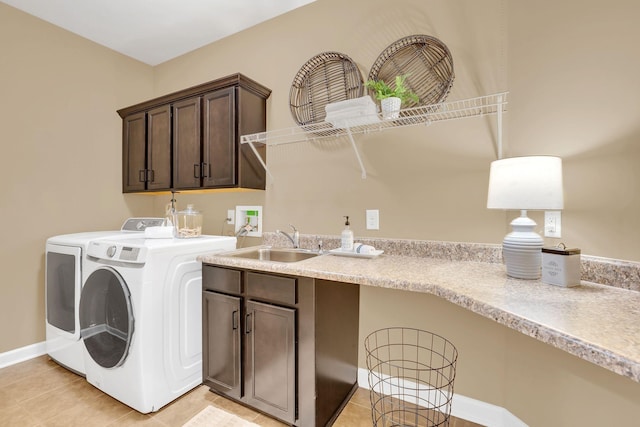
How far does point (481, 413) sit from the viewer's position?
1.50 m

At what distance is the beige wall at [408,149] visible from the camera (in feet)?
3.67

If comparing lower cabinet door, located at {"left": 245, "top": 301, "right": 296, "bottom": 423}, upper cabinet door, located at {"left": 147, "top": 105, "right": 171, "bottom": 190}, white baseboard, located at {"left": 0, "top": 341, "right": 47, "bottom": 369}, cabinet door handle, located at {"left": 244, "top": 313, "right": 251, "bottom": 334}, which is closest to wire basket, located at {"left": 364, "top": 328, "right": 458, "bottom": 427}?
lower cabinet door, located at {"left": 245, "top": 301, "right": 296, "bottom": 423}

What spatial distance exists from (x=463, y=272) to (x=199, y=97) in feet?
7.11

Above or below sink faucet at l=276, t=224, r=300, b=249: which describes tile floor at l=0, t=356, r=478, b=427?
below

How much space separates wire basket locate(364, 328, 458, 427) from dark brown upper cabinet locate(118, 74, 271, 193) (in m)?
1.45

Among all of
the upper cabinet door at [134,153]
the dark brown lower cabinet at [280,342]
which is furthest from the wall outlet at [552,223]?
the upper cabinet door at [134,153]

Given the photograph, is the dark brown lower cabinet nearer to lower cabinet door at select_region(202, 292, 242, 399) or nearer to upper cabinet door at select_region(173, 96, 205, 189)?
lower cabinet door at select_region(202, 292, 242, 399)

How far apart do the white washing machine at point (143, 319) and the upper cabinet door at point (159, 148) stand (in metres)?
0.81

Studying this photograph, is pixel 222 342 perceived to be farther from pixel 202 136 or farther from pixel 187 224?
pixel 202 136

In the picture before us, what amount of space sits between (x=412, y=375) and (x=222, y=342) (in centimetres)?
113

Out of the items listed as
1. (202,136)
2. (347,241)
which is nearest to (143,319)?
(347,241)

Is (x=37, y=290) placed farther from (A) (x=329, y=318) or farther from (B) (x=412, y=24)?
(B) (x=412, y=24)

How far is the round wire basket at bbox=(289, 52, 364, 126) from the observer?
190 centimetres

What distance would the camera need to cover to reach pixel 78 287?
1.86 meters
